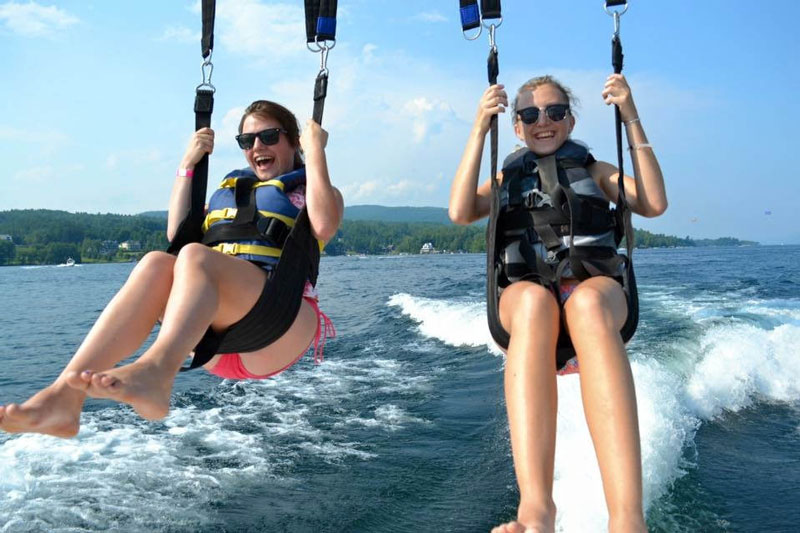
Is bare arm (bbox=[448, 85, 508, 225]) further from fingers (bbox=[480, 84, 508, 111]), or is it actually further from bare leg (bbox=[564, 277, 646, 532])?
bare leg (bbox=[564, 277, 646, 532])

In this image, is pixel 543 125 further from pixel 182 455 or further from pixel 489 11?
pixel 182 455

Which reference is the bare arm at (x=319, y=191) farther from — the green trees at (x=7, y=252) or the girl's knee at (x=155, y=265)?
the green trees at (x=7, y=252)

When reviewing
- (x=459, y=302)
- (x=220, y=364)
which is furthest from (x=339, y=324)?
(x=220, y=364)

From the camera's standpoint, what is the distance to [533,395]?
2.46 metres

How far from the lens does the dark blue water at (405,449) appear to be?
7.58 metres

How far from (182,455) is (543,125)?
7651mm

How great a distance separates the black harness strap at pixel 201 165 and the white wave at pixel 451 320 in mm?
12535

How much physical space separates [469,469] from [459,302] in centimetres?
1587

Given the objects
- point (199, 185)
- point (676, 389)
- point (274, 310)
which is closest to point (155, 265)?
point (274, 310)

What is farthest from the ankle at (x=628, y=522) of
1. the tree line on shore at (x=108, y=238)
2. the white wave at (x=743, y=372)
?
the tree line on shore at (x=108, y=238)

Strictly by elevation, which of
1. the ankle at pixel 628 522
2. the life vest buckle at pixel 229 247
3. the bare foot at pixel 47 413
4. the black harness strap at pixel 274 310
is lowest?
the ankle at pixel 628 522

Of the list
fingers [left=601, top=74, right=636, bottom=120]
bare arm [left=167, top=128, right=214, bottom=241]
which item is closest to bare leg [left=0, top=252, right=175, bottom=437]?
bare arm [left=167, top=128, right=214, bottom=241]

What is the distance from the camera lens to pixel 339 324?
2202cm

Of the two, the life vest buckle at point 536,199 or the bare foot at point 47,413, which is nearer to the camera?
the bare foot at point 47,413
